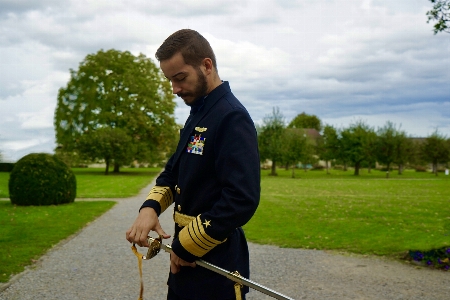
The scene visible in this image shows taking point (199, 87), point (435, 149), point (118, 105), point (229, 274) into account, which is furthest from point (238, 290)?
point (435, 149)

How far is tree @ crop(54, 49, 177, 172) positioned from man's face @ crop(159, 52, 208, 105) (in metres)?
44.1

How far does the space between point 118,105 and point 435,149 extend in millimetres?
40573

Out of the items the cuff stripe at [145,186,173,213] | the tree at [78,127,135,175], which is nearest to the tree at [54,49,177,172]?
the tree at [78,127,135,175]

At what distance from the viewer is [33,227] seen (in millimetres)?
12453

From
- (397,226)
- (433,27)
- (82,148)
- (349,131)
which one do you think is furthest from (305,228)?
(349,131)

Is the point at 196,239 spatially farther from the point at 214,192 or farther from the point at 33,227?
the point at 33,227

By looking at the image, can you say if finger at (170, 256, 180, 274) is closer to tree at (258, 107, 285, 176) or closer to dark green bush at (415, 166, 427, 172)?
tree at (258, 107, 285, 176)

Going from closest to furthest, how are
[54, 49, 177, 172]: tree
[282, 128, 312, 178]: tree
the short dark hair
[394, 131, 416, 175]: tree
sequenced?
the short dark hair → [54, 49, 177, 172]: tree → [282, 128, 312, 178]: tree → [394, 131, 416, 175]: tree

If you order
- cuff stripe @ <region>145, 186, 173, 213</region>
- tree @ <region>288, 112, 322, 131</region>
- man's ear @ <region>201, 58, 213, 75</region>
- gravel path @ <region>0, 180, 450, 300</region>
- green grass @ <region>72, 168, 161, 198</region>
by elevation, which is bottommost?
gravel path @ <region>0, 180, 450, 300</region>

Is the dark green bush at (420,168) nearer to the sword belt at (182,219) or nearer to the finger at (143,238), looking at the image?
the sword belt at (182,219)

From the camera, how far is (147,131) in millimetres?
48656

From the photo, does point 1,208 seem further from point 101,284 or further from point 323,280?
point 323,280

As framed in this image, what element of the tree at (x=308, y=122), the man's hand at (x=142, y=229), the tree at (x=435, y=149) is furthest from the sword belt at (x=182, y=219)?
the tree at (x=308, y=122)

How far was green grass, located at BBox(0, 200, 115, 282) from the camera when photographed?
8695mm
